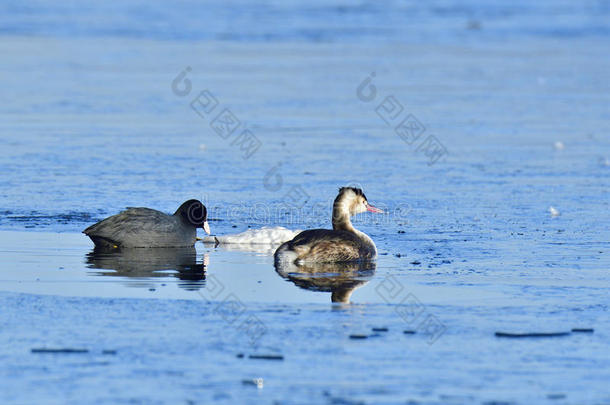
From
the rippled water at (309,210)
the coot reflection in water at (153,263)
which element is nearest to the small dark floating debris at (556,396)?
the rippled water at (309,210)

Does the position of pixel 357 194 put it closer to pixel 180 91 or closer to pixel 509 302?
pixel 509 302

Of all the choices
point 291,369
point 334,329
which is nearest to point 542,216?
point 334,329

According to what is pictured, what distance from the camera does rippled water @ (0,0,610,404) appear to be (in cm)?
732

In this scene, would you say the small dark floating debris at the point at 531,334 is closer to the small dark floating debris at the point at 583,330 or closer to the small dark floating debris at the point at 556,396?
the small dark floating debris at the point at 583,330

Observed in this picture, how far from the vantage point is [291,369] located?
7301 millimetres

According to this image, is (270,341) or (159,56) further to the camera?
(159,56)

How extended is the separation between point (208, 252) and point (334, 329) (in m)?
3.84

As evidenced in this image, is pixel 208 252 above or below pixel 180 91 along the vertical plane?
below

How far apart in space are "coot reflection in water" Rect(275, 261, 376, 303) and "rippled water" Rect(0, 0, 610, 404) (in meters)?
0.06

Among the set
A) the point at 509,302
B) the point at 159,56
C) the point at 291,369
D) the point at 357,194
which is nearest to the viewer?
the point at 291,369

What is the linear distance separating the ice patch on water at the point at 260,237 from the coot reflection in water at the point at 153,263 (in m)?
0.40

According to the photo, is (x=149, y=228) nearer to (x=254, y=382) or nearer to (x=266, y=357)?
(x=266, y=357)

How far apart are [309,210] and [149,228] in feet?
8.04

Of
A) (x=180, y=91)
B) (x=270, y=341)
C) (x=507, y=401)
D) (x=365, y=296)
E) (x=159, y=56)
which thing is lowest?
(x=507, y=401)
